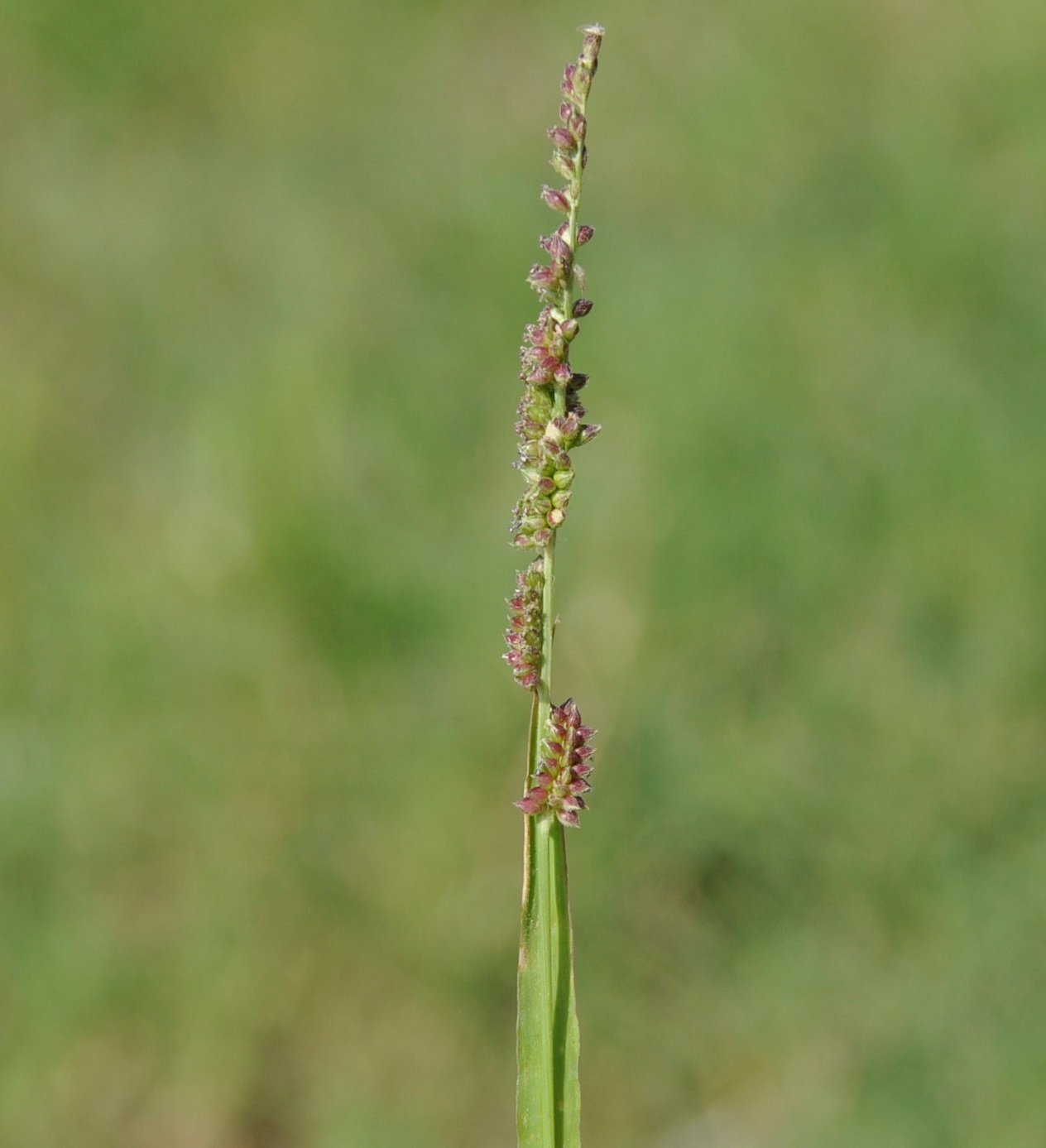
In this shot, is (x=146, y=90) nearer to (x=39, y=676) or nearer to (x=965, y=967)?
(x=39, y=676)

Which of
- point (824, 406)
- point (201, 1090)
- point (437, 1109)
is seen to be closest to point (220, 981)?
point (201, 1090)

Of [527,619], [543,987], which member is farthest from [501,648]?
[527,619]

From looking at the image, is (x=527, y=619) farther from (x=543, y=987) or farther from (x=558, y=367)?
(x=543, y=987)

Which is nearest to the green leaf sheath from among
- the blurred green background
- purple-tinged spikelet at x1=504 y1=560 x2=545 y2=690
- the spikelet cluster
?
purple-tinged spikelet at x1=504 y1=560 x2=545 y2=690

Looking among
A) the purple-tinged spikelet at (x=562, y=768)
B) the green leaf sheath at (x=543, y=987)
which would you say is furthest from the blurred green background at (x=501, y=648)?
the purple-tinged spikelet at (x=562, y=768)

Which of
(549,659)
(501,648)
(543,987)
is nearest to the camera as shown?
(549,659)

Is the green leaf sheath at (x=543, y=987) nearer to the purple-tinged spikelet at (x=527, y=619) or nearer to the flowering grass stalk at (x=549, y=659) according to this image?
the flowering grass stalk at (x=549, y=659)
